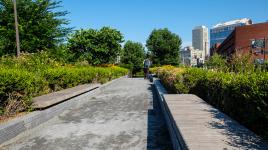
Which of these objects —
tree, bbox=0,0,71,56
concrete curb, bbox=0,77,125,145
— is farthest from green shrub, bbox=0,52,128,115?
tree, bbox=0,0,71,56

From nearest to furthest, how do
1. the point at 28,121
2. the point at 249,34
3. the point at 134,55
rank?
the point at 28,121
the point at 134,55
the point at 249,34

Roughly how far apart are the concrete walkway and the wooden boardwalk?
85 centimetres

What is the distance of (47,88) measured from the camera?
10.6 metres

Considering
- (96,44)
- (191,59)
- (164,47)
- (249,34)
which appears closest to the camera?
(96,44)

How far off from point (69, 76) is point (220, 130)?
918 centimetres

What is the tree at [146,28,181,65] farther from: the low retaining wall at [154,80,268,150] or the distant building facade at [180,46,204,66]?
the low retaining wall at [154,80,268,150]

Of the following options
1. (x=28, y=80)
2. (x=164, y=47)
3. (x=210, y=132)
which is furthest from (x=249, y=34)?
(x=210, y=132)

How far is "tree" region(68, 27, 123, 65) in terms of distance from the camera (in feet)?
111

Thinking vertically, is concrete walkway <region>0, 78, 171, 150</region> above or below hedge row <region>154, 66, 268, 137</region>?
below

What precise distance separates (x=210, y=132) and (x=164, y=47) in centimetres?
5541

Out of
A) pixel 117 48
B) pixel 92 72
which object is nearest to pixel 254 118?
pixel 92 72

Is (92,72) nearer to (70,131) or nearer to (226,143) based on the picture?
(70,131)

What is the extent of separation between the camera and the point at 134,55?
61031 millimetres

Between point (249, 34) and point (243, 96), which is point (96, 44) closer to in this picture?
point (243, 96)
